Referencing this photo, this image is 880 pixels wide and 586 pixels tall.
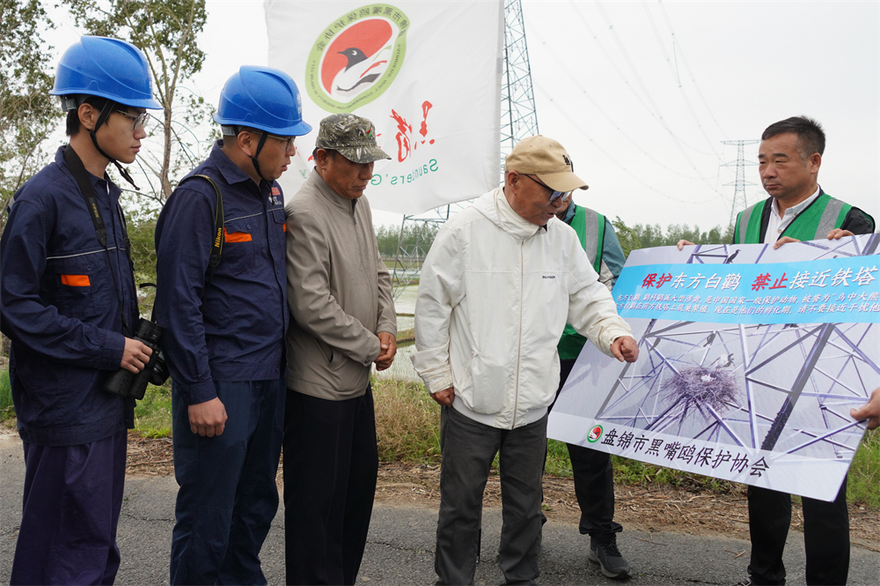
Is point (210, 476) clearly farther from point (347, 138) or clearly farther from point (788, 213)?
point (788, 213)

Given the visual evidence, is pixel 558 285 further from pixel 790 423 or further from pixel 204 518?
pixel 204 518

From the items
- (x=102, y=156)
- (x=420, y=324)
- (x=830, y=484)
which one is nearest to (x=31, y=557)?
(x=102, y=156)

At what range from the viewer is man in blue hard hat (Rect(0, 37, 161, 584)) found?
6.74ft

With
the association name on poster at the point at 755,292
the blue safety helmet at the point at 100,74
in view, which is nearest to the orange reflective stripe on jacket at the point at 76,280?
the blue safety helmet at the point at 100,74

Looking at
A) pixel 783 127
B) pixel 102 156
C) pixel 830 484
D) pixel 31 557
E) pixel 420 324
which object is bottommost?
pixel 31 557

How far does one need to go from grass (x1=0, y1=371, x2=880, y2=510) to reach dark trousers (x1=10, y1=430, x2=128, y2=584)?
9.04ft

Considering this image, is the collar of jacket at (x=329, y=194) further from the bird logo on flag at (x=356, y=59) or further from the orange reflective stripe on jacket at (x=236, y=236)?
the bird logo on flag at (x=356, y=59)

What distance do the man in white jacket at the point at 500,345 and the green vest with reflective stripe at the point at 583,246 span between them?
1.94 ft

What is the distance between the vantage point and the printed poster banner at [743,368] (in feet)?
7.91

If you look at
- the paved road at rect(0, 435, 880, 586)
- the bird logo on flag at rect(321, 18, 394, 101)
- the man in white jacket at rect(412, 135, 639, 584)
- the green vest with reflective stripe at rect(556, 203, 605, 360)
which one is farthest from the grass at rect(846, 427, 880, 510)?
the bird logo on flag at rect(321, 18, 394, 101)

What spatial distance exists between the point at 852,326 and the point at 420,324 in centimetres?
175

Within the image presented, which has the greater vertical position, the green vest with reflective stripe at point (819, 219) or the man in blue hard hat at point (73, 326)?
the green vest with reflective stripe at point (819, 219)

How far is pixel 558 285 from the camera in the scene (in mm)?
2775

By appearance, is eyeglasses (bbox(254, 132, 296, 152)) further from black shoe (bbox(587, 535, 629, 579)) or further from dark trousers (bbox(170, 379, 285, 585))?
black shoe (bbox(587, 535, 629, 579))
